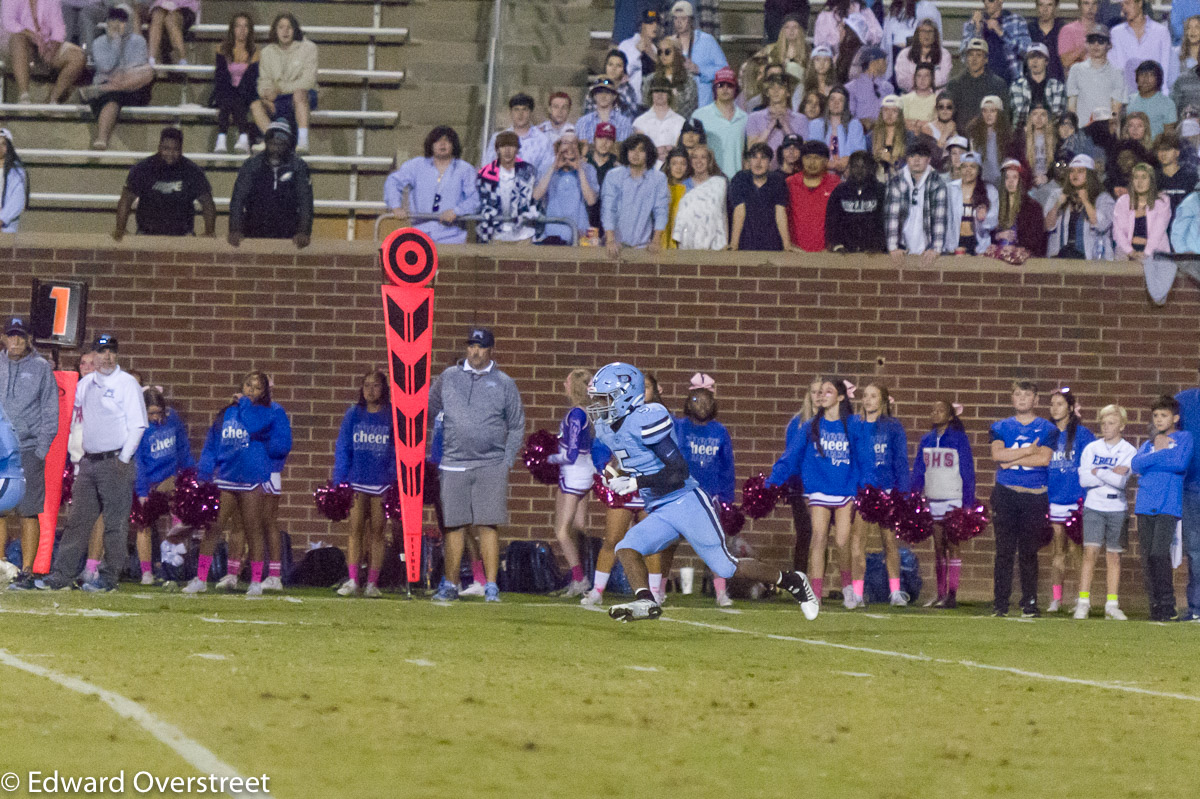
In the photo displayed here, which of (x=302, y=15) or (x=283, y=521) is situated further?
(x=302, y=15)

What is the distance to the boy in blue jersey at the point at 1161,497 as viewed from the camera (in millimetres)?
15047

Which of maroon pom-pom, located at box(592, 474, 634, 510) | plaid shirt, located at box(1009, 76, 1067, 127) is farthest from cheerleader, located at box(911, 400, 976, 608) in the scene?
plaid shirt, located at box(1009, 76, 1067, 127)

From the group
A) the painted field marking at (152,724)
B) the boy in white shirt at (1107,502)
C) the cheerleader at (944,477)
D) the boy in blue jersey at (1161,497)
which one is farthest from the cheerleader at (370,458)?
the painted field marking at (152,724)

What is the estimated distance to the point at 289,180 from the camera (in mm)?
17781

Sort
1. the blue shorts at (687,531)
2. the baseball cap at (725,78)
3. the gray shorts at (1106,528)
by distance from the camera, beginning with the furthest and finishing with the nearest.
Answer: the baseball cap at (725,78)
the gray shorts at (1106,528)
the blue shorts at (687,531)

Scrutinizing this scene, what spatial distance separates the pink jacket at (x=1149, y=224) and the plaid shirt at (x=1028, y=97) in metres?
1.53

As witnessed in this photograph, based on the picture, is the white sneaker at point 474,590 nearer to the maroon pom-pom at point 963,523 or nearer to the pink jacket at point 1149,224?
the maroon pom-pom at point 963,523

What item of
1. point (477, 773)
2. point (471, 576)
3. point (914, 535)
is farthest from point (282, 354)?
point (477, 773)

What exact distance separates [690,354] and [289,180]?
4.37 meters

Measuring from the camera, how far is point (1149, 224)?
17.8m

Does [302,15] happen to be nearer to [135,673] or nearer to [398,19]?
[398,19]

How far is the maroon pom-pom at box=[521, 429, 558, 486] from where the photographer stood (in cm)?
1655

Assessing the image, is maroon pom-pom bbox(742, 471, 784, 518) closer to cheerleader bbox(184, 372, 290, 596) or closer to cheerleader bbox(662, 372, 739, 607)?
cheerleader bbox(662, 372, 739, 607)

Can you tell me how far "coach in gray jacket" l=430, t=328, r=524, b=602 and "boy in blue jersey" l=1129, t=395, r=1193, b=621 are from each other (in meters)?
5.29
